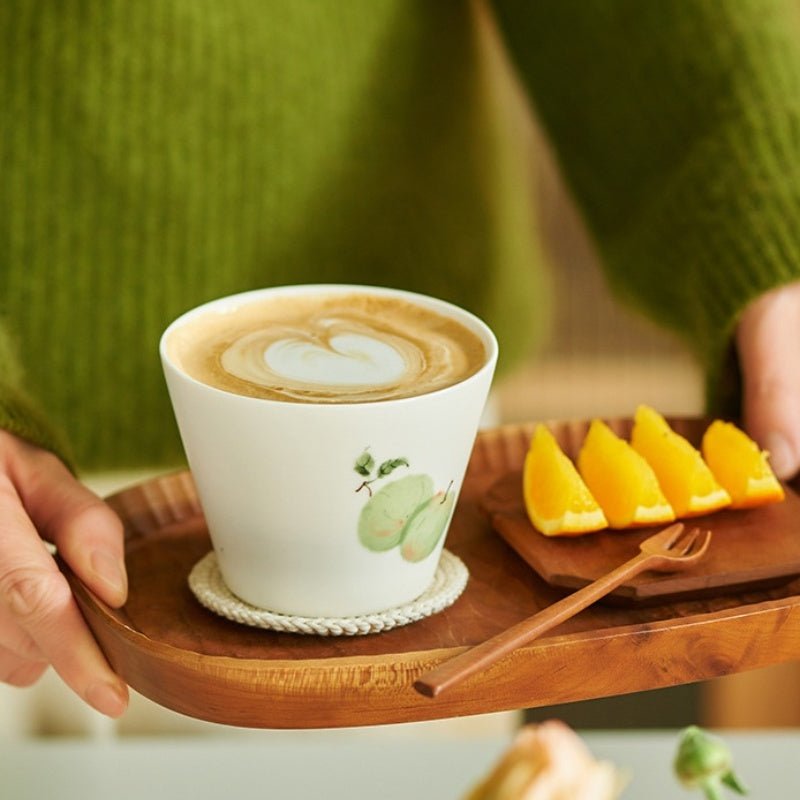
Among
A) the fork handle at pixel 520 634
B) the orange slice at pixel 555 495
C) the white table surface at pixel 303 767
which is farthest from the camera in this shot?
the white table surface at pixel 303 767

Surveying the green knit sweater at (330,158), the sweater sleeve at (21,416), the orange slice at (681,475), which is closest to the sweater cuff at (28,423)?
the sweater sleeve at (21,416)

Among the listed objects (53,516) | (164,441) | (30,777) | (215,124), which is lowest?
(30,777)

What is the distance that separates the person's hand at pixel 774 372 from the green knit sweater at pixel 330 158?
17mm

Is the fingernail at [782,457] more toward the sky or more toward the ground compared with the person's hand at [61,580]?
more toward the sky

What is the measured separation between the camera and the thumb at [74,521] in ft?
1.89

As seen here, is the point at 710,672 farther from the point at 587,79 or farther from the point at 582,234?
the point at 582,234

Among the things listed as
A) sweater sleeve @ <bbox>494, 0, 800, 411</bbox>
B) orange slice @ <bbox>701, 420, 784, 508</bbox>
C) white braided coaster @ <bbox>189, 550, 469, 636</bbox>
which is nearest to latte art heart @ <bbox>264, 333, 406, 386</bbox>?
white braided coaster @ <bbox>189, 550, 469, 636</bbox>

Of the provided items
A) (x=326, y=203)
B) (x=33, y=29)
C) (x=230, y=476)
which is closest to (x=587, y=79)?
(x=326, y=203)

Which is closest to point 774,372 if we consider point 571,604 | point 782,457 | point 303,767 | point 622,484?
point 782,457

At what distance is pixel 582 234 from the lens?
7.04ft

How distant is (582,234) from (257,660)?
68.2 inches

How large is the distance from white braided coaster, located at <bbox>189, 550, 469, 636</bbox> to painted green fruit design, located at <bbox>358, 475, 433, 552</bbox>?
4 centimetres

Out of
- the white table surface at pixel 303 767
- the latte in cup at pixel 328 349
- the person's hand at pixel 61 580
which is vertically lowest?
the white table surface at pixel 303 767

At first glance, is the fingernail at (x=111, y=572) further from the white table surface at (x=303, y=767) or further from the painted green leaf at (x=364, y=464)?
the white table surface at (x=303, y=767)
